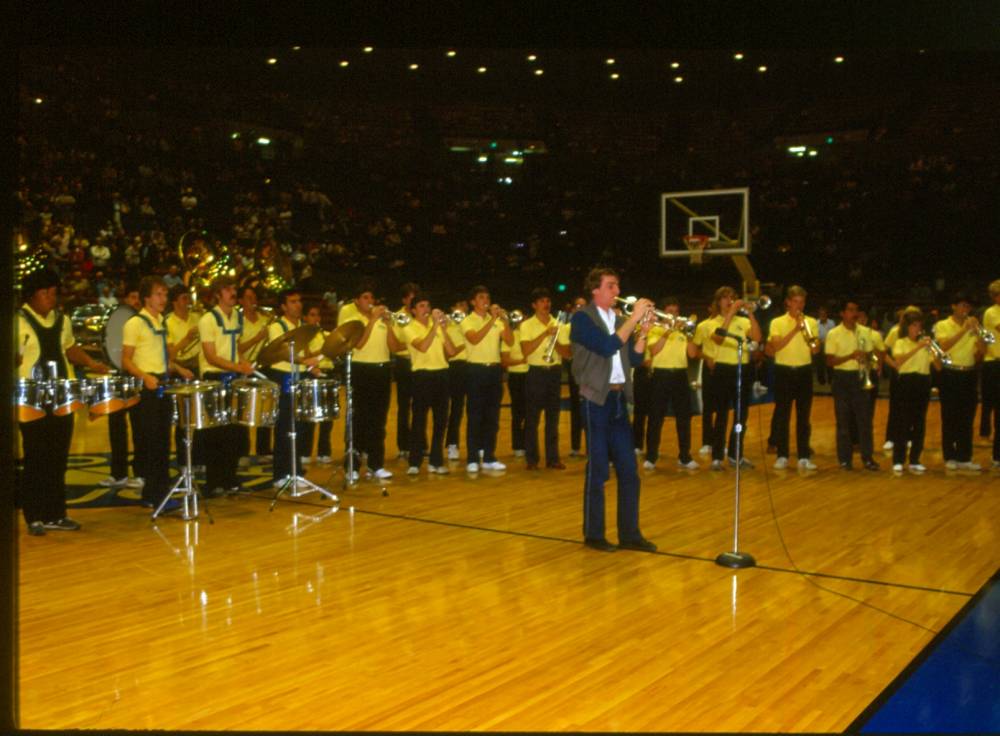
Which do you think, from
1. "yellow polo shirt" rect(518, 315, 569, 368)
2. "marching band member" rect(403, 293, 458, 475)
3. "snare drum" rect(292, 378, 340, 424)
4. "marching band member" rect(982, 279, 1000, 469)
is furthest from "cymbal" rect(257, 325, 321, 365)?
"marching band member" rect(982, 279, 1000, 469)

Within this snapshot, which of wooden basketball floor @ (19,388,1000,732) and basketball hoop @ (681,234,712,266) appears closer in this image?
wooden basketball floor @ (19,388,1000,732)

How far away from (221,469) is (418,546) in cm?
241

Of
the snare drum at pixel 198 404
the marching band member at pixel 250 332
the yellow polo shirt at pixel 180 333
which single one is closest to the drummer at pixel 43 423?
the snare drum at pixel 198 404

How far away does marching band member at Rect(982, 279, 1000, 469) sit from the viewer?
29.8ft

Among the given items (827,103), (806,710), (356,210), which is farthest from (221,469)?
(827,103)

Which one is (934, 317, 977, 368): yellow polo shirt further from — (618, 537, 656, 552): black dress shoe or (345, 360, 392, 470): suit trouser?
(345, 360, 392, 470): suit trouser

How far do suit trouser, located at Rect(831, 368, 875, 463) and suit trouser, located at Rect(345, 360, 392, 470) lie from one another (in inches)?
168

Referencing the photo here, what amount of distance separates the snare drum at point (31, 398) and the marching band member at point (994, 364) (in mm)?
8007

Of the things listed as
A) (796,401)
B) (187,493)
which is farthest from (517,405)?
(187,493)

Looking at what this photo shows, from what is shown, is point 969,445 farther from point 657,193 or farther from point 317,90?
point 317,90

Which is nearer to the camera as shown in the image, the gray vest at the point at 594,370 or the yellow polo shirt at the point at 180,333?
the gray vest at the point at 594,370

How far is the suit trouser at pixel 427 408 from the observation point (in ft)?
29.3

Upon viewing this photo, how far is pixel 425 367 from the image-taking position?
8938 millimetres

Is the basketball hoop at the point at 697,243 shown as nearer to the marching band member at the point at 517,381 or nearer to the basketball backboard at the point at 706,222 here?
the basketball backboard at the point at 706,222
